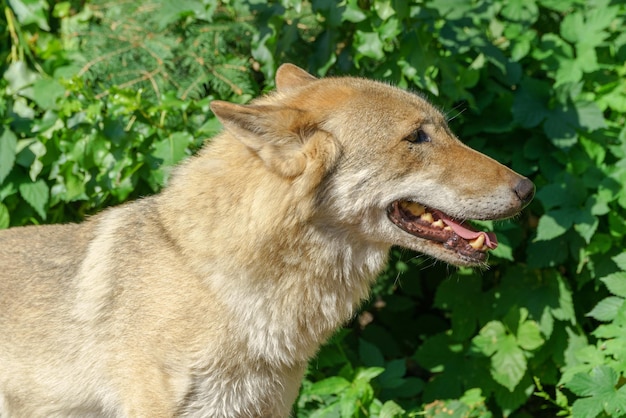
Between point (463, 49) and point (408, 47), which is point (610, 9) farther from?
point (408, 47)

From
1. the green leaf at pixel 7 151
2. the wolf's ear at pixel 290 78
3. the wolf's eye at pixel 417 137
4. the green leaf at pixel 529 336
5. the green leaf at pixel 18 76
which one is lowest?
the green leaf at pixel 529 336

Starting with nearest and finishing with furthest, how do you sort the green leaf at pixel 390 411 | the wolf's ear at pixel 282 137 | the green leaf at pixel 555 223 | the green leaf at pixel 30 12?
the wolf's ear at pixel 282 137 → the green leaf at pixel 390 411 → the green leaf at pixel 555 223 → the green leaf at pixel 30 12

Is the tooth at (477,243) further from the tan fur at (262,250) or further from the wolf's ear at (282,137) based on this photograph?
the wolf's ear at (282,137)

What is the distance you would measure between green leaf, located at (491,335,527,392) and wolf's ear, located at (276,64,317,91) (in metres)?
2.13

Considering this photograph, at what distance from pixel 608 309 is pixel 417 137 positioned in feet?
5.66

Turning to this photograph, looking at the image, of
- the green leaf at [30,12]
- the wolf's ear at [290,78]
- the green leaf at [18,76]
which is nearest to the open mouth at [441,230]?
the wolf's ear at [290,78]

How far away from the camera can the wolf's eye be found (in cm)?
365

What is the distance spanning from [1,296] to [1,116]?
4.89ft

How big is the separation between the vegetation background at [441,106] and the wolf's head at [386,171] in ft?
4.19

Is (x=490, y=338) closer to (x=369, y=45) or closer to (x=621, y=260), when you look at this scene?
(x=621, y=260)

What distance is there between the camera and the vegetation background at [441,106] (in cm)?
495

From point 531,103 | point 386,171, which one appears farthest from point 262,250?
point 531,103

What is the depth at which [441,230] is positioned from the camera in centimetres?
371

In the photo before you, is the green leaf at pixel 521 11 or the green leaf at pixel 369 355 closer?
the green leaf at pixel 369 355
